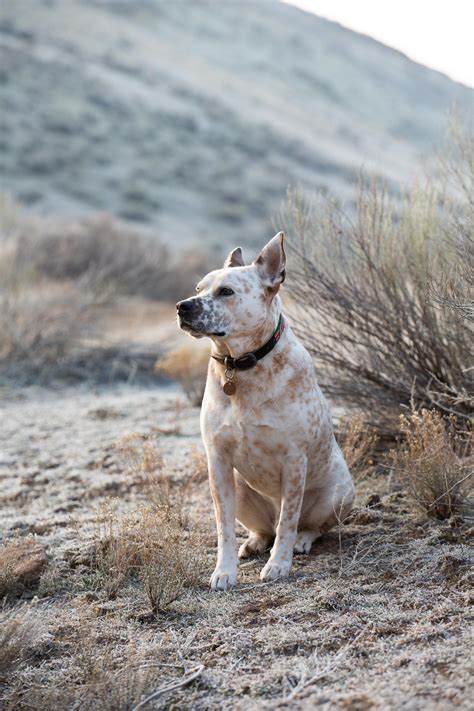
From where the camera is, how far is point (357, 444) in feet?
22.0

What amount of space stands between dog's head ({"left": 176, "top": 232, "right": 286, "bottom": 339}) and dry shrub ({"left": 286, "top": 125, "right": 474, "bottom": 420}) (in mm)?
1895

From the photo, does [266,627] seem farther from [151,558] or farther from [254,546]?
[254,546]

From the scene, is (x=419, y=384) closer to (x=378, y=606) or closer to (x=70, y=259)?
(x=378, y=606)

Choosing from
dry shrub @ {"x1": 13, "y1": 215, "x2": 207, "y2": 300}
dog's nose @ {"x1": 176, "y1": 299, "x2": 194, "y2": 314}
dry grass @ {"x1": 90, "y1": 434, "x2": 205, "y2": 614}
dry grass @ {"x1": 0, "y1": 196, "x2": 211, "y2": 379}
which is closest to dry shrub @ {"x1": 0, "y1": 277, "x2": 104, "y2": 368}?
dry grass @ {"x1": 0, "y1": 196, "x2": 211, "y2": 379}

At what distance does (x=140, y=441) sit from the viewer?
27.6 ft

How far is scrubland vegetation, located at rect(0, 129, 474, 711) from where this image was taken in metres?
3.64

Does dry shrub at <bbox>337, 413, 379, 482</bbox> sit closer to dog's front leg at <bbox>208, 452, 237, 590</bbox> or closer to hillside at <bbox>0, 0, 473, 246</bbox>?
dog's front leg at <bbox>208, 452, 237, 590</bbox>

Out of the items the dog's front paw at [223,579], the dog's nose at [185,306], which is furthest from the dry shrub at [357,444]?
the dog's nose at [185,306]

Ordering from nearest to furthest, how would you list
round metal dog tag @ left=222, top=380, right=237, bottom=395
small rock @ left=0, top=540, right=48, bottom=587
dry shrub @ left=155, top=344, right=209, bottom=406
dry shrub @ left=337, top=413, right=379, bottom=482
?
round metal dog tag @ left=222, top=380, right=237, bottom=395 → small rock @ left=0, top=540, right=48, bottom=587 → dry shrub @ left=337, top=413, right=379, bottom=482 → dry shrub @ left=155, top=344, right=209, bottom=406

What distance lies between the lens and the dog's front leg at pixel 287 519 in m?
4.80

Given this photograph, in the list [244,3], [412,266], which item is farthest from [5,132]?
[244,3]

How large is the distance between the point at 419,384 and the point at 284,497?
6.95ft

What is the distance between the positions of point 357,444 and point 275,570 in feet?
6.81

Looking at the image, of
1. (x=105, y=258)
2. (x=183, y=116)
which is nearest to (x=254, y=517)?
(x=105, y=258)
